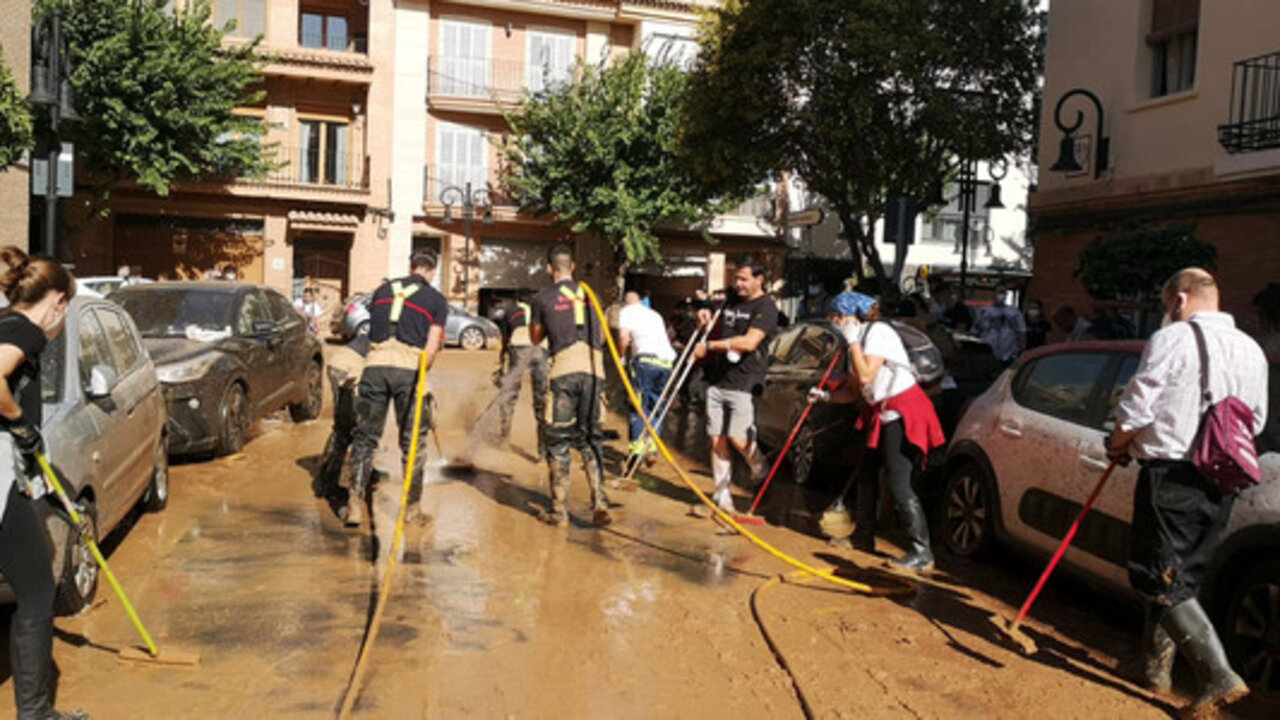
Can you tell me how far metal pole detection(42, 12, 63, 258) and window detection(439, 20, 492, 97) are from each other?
21.2 metres

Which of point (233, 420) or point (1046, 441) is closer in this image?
point (1046, 441)

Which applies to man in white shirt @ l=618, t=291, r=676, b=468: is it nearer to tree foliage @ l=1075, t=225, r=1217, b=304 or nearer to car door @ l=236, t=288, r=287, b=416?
car door @ l=236, t=288, r=287, b=416

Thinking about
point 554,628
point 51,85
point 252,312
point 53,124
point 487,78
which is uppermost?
point 487,78

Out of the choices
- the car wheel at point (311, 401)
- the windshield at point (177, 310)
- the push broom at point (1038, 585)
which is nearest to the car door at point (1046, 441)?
the push broom at point (1038, 585)

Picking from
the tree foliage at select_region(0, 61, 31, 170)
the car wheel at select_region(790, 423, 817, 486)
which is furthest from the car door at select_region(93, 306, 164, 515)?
the tree foliage at select_region(0, 61, 31, 170)

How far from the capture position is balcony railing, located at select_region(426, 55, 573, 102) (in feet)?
116

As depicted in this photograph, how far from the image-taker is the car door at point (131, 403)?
671cm

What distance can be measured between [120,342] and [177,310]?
366 cm

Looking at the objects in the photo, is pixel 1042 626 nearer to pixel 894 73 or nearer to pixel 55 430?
pixel 55 430

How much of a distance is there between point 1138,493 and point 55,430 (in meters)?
5.12

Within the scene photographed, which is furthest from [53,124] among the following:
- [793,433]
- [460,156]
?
[460,156]

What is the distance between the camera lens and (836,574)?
696cm

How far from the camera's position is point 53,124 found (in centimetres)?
1416

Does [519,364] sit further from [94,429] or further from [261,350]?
[94,429]
